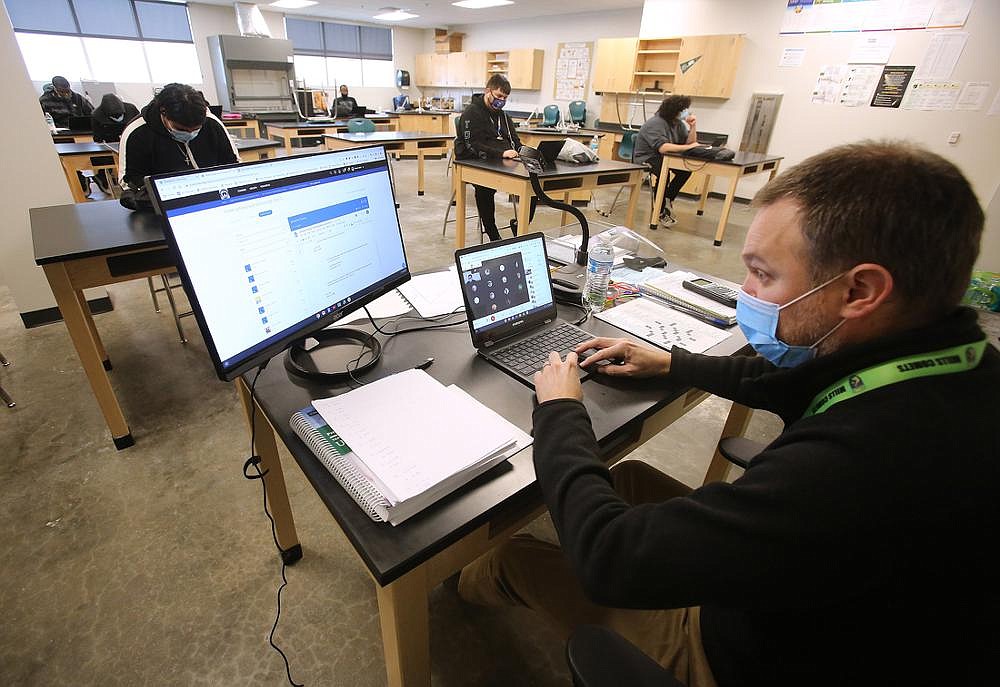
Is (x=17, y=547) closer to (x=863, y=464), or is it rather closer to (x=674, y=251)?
(x=863, y=464)

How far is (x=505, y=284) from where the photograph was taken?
1146 millimetres

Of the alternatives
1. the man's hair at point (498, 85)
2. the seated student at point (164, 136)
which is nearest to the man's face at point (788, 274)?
the seated student at point (164, 136)

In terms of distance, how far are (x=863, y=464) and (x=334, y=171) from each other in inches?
38.8

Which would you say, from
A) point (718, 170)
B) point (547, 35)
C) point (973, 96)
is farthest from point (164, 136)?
point (547, 35)

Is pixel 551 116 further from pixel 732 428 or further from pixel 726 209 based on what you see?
pixel 732 428

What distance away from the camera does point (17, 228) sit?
2.67m

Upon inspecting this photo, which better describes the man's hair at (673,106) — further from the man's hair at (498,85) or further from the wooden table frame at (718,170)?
the man's hair at (498,85)

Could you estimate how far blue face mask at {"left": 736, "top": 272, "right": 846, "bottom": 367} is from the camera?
2.45 feet

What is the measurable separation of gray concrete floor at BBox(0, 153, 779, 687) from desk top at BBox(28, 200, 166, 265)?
784 millimetres

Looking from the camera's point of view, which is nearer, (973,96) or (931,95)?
(973,96)

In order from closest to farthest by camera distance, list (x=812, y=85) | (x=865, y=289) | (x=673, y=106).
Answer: (x=865, y=289) < (x=673, y=106) < (x=812, y=85)

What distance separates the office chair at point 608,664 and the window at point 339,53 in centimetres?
1243

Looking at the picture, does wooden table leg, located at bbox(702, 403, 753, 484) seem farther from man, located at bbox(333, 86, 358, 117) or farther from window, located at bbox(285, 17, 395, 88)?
window, located at bbox(285, 17, 395, 88)

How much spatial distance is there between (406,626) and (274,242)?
2.29 ft
